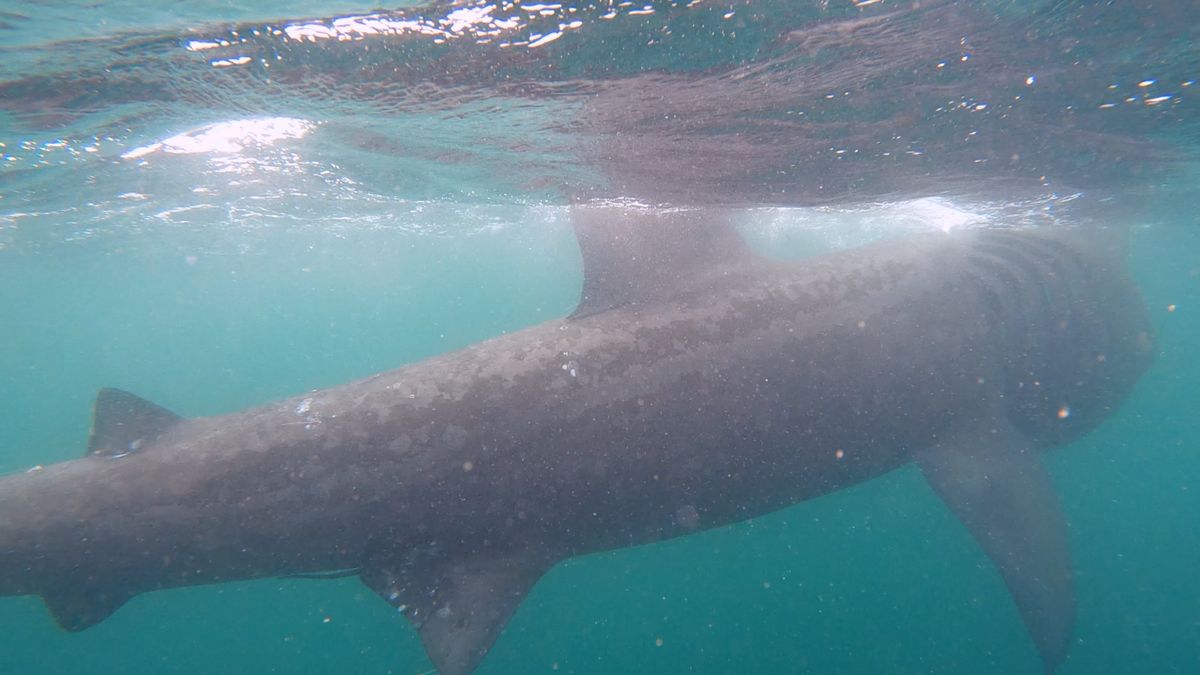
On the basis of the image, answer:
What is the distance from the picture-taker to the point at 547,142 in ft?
32.4

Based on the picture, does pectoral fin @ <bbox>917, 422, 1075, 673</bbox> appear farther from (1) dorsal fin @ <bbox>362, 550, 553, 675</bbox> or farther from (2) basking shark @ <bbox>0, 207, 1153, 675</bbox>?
(1) dorsal fin @ <bbox>362, 550, 553, 675</bbox>

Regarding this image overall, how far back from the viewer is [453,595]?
213 inches

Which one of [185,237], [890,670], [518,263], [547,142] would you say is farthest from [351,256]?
[890,670]

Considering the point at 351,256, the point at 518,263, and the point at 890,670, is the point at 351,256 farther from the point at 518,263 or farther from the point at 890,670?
the point at 890,670

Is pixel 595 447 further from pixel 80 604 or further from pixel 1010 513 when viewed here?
pixel 1010 513

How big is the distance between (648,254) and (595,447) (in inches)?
110

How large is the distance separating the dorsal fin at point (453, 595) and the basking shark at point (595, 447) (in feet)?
0.06

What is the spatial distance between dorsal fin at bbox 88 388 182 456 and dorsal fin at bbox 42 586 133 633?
126cm

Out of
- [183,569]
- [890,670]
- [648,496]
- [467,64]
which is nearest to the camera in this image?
[183,569]

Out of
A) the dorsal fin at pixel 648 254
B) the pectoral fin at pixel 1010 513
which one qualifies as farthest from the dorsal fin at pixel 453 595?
the pectoral fin at pixel 1010 513

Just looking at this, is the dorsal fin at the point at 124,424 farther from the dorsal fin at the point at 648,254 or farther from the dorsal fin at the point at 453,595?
the dorsal fin at the point at 648,254

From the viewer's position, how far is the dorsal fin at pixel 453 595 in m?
5.21

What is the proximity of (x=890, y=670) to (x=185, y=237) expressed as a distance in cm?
3512

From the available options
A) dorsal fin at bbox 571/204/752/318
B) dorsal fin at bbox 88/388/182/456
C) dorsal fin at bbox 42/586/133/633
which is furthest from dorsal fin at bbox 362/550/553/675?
dorsal fin at bbox 571/204/752/318
